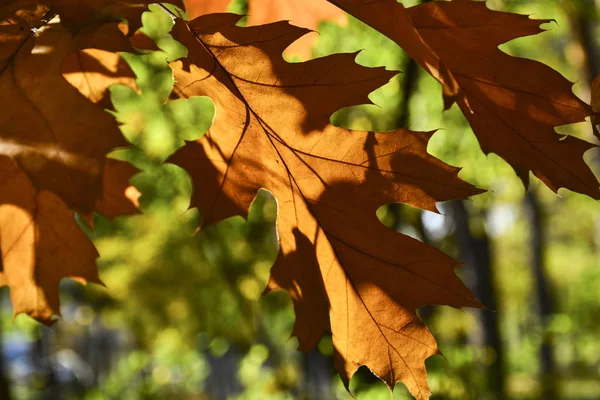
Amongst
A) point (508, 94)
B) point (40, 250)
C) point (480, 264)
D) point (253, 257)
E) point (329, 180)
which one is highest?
point (508, 94)

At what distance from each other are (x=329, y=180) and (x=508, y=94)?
0.26 metres

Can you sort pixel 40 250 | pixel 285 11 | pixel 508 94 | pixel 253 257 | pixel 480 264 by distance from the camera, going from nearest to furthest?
1. pixel 508 94
2. pixel 40 250
3. pixel 285 11
4. pixel 253 257
5. pixel 480 264

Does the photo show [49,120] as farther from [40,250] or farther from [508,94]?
[508,94]

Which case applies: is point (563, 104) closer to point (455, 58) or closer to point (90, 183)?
point (455, 58)

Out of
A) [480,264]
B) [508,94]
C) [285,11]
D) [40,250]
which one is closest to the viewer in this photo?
[508,94]

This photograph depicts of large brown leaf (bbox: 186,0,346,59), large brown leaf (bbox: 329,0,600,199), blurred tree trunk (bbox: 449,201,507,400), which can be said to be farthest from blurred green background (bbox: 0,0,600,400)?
large brown leaf (bbox: 329,0,600,199)

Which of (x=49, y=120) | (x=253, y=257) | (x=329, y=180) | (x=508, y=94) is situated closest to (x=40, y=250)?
(x=49, y=120)

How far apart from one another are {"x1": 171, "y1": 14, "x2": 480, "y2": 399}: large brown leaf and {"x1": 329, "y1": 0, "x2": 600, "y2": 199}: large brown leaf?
0.27 feet

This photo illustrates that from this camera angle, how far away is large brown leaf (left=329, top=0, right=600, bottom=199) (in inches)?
30.5

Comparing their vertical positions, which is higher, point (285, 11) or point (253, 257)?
point (285, 11)

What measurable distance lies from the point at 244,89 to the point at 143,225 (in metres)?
5.22

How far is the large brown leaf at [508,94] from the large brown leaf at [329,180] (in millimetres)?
84

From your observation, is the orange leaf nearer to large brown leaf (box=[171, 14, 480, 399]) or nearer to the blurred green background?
large brown leaf (box=[171, 14, 480, 399])

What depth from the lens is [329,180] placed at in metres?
0.86
